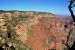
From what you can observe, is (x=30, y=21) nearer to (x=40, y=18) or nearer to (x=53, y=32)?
(x=40, y=18)

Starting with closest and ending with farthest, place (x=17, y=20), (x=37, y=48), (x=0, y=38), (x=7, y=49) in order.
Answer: (x=7, y=49)
(x=0, y=38)
(x=37, y=48)
(x=17, y=20)

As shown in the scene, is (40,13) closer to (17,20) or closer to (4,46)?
(17,20)

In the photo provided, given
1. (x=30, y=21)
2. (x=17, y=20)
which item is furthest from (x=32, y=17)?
(x=17, y=20)

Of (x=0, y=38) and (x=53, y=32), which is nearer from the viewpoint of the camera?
(x=0, y=38)

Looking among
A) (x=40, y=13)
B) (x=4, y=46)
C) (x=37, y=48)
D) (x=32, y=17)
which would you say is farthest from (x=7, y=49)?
(x=40, y=13)

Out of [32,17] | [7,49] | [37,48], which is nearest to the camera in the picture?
[7,49]

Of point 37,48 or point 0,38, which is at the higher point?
point 0,38
